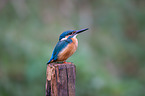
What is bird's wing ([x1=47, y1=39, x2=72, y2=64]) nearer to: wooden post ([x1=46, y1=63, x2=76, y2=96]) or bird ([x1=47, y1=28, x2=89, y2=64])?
bird ([x1=47, y1=28, x2=89, y2=64])

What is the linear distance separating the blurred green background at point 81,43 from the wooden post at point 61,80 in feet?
11.5

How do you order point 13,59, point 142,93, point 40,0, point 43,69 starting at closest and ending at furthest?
point 43,69 < point 13,59 < point 142,93 < point 40,0

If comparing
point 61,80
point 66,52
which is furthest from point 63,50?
point 61,80

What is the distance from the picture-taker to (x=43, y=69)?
632 cm

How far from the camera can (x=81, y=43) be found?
369 inches

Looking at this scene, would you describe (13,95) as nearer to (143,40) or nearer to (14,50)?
(14,50)

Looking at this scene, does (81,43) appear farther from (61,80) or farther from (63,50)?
(61,80)

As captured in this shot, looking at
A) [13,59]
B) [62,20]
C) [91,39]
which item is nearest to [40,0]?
[62,20]

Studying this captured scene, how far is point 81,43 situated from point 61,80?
21.8ft

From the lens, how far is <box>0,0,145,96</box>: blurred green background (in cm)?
655

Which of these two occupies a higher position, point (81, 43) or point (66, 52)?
point (81, 43)

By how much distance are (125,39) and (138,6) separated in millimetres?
2114

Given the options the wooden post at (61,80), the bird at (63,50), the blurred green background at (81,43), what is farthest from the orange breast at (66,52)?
the blurred green background at (81,43)

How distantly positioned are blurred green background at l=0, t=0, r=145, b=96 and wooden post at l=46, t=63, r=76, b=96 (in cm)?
351
